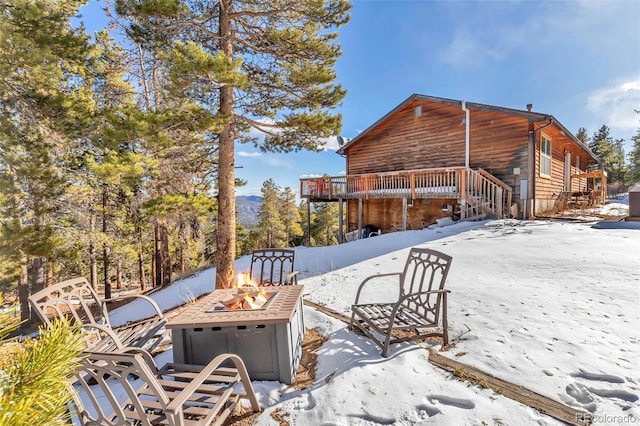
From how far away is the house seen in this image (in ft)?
35.1

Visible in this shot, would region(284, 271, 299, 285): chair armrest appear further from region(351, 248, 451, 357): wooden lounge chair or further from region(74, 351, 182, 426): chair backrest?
region(74, 351, 182, 426): chair backrest

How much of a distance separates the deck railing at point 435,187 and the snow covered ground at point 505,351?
4163 mm

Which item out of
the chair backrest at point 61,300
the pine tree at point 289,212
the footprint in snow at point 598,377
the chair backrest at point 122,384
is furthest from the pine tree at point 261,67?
the pine tree at point 289,212

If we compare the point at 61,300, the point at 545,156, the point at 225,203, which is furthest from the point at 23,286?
the point at 545,156

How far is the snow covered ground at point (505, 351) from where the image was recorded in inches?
90.8

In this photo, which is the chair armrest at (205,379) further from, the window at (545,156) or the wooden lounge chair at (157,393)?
the window at (545,156)

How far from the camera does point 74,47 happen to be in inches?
296

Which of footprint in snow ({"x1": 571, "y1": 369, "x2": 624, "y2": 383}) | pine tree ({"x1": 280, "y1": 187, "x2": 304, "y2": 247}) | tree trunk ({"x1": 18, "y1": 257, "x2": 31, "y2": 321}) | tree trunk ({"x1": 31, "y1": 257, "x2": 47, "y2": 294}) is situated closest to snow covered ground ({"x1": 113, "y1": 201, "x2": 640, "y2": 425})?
footprint in snow ({"x1": 571, "y1": 369, "x2": 624, "y2": 383})

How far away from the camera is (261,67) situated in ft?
24.1

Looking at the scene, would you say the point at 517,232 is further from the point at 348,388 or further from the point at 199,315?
the point at 199,315

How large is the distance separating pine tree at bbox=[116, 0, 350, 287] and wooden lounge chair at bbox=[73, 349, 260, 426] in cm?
436

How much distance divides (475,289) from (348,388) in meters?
3.15

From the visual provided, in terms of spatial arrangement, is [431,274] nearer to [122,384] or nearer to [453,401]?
[453,401]

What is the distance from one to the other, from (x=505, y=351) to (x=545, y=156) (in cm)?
1265
